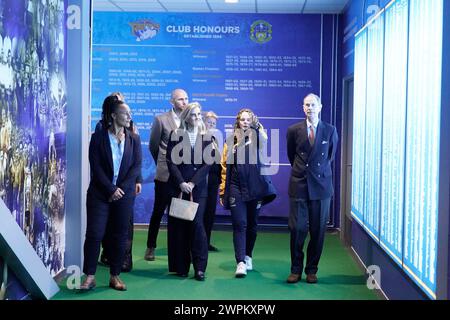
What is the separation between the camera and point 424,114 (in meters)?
3.58

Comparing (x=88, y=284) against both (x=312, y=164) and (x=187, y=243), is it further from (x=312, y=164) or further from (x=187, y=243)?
(x=312, y=164)

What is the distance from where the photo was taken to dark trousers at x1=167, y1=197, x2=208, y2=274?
5.25 m

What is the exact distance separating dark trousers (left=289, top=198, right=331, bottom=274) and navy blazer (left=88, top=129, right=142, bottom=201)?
54.7 inches

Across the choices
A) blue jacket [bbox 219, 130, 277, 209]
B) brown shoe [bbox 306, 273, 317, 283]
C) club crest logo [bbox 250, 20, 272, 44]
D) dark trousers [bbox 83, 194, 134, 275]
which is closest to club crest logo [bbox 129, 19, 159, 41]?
club crest logo [bbox 250, 20, 272, 44]

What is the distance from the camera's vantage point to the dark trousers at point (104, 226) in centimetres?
462

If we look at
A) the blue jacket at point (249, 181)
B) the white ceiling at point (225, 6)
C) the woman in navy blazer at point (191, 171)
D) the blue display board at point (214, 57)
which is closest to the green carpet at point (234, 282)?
the woman in navy blazer at point (191, 171)

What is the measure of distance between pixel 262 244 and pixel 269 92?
6.74 feet

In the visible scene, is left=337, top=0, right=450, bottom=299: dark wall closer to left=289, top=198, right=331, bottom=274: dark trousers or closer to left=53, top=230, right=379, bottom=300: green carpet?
left=53, top=230, right=379, bottom=300: green carpet

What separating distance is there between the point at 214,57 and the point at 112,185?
3.84m

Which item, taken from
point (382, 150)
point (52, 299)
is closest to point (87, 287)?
point (52, 299)

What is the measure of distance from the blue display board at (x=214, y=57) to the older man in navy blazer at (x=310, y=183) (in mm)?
2895

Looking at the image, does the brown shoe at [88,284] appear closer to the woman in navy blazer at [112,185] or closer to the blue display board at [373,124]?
the woman in navy blazer at [112,185]
